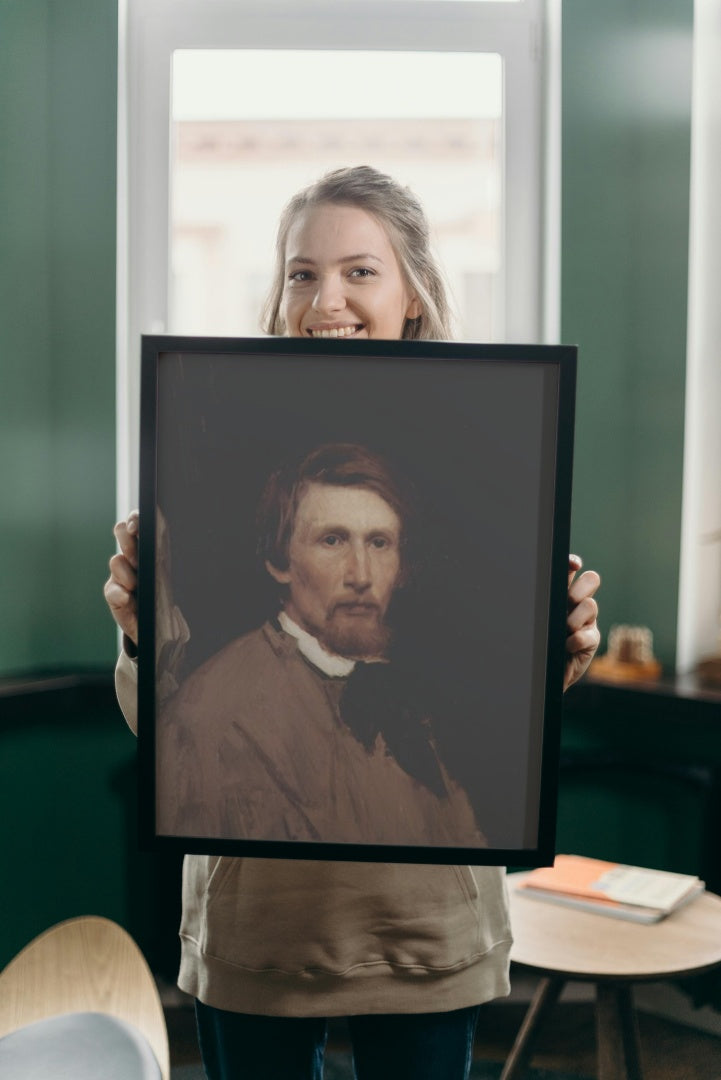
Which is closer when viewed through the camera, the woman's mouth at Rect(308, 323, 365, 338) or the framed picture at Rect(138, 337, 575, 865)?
the framed picture at Rect(138, 337, 575, 865)

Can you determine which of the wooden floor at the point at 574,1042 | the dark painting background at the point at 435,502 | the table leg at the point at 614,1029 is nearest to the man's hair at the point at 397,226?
the dark painting background at the point at 435,502

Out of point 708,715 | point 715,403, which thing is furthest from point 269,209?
point 708,715

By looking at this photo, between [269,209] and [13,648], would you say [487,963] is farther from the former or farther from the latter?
[269,209]

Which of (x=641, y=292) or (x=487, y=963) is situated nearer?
(x=487, y=963)

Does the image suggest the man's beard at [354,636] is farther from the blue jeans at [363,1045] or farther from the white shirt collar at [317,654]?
the blue jeans at [363,1045]

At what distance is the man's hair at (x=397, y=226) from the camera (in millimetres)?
1132

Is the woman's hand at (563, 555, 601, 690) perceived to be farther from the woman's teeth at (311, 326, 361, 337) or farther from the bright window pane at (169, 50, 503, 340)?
the bright window pane at (169, 50, 503, 340)

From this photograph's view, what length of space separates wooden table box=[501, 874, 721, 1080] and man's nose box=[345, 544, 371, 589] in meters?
0.98

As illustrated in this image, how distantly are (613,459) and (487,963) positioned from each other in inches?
68.8

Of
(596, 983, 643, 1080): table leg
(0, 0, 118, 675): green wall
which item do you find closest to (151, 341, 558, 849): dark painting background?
(596, 983, 643, 1080): table leg

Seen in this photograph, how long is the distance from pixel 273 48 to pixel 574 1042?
249 cm

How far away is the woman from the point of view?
1.03 meters

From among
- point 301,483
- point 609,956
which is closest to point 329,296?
point 301,483

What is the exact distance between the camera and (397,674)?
0.95 m
